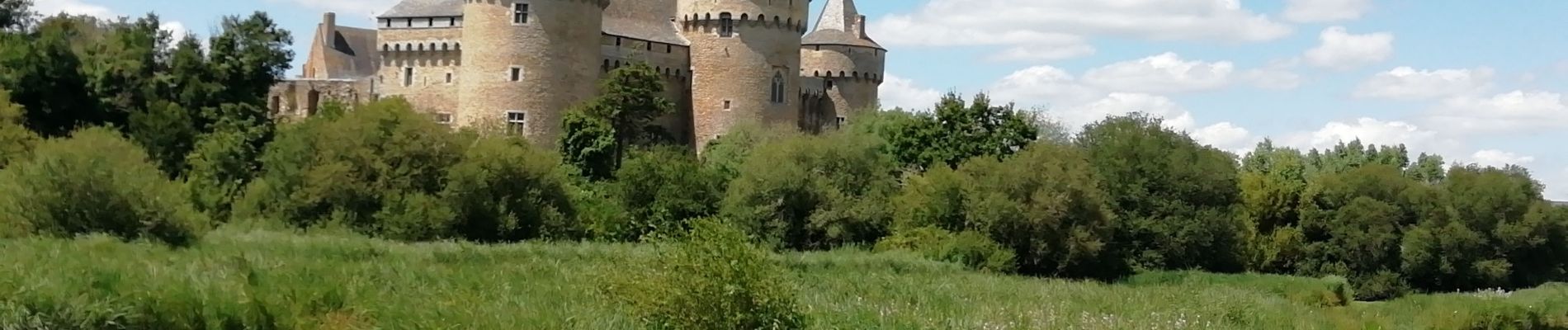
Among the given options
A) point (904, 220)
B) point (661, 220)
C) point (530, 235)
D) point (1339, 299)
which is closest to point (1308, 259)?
point (1339, 299)

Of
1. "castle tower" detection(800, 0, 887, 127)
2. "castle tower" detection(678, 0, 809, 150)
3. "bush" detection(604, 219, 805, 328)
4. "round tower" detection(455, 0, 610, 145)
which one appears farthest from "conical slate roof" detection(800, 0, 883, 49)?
"bush" detection(604, 219, 805, 328)

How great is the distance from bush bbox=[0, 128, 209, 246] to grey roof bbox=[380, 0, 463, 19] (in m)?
19.7

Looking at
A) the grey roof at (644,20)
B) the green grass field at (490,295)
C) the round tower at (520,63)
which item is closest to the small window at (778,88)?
the grey roof at (644,20)

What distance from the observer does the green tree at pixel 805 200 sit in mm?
41219

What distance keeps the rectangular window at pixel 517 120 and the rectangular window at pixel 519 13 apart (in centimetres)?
248

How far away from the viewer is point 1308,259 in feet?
156

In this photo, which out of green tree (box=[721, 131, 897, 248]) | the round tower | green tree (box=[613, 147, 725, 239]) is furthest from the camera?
the round tower

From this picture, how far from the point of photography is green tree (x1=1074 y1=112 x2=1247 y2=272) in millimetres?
43312

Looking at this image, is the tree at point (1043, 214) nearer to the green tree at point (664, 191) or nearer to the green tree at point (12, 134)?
the green tree at point (664, 191)

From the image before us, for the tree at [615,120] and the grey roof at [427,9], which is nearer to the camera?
the tree at [615,120]

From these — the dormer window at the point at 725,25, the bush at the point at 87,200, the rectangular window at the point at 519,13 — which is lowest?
the bush at the point at 87,200

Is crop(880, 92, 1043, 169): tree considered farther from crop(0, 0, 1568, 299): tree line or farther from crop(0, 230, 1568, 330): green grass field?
crop(0, 230, 1568, 330): green grass field

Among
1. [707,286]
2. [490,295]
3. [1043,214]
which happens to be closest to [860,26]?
[1043,214]

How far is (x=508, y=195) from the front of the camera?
3894cm
